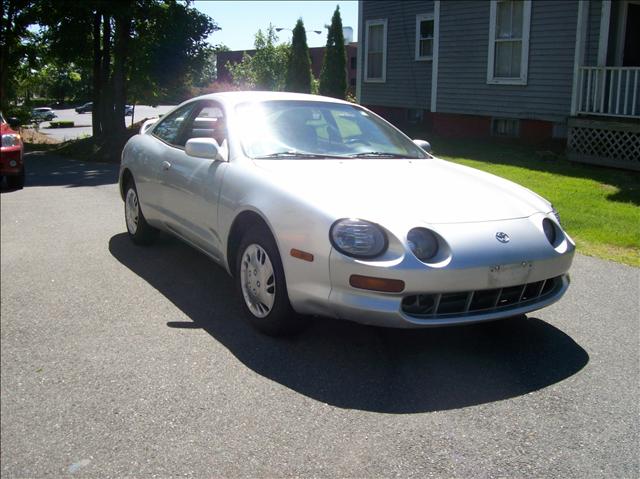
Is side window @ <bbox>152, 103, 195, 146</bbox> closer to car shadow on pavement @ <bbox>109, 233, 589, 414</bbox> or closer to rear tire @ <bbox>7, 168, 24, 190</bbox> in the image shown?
car shadow on pavement @ <bbox>109, 233, 589, 414</bbox>

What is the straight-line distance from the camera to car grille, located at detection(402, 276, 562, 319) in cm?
391

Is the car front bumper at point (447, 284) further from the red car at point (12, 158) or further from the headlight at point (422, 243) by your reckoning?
the red car at point (12, 158)

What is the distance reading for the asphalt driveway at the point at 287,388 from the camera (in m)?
2.92

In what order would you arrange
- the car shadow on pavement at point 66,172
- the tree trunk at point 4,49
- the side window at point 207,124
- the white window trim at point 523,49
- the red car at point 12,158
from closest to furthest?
the side window at point 207,124 < the red car at point 12,158 < the car shadow on pavement at point 66,172 < the white window trim at point 523,49 < the tree trunk at point 4,49

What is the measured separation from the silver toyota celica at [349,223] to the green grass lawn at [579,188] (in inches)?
111

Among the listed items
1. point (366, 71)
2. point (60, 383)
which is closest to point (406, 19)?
point (366, 71)

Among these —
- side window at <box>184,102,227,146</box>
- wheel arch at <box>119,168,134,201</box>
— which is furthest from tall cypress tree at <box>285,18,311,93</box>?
side window at <box>184,102,227,146</box>

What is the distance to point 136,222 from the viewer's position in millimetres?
6660

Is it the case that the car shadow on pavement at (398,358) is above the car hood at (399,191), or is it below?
below

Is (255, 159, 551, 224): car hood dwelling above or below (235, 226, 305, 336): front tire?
above

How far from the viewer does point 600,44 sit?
13.3 metres

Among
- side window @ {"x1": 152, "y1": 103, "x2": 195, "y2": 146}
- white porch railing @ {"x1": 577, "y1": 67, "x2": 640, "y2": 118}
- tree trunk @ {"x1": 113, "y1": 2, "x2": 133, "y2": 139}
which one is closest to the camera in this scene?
side window @ {"x1": 152, "y1": 103, "x2": 195, "y2": 146}

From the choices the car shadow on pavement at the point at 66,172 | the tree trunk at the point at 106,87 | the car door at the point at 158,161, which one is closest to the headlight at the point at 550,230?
the car door at the point at 158,161

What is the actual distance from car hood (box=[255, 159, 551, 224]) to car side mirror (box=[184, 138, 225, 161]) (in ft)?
1.19
